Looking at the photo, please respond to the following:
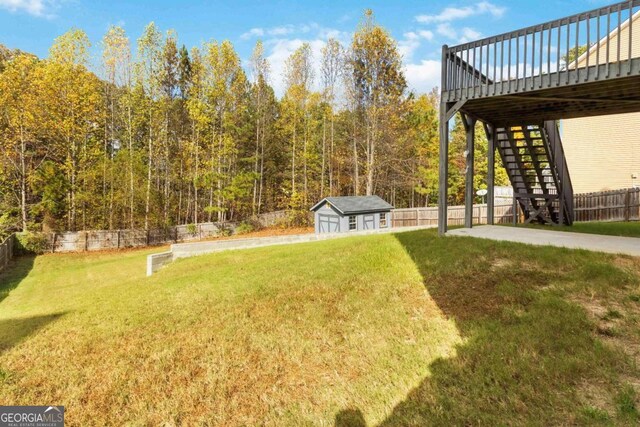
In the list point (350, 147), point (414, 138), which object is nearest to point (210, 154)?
point (350, 147)

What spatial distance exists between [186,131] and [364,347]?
27.9 meters

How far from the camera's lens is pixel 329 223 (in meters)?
23.3

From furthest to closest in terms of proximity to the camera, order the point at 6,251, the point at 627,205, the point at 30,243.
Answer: the point at 30,243 → the point at 6,251 → the point at 627,205

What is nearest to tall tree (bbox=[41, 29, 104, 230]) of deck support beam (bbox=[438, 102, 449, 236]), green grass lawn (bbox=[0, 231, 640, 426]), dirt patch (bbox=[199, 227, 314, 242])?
dirt patch (bbox=[199, 227, 314, 242])

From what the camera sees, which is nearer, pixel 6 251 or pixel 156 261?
pixel 156 261

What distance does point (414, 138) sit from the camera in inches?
1188

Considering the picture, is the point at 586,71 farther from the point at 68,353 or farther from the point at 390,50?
the point at 390,50

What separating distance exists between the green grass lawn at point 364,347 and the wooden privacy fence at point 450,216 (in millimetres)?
14727

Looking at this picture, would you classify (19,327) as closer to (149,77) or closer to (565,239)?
(565,239)

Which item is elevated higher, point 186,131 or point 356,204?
point 186,131

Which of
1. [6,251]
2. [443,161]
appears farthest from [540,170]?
[6,251]

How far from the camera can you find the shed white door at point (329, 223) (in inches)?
893

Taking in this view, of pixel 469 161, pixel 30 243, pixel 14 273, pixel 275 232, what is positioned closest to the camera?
pixel 469 161

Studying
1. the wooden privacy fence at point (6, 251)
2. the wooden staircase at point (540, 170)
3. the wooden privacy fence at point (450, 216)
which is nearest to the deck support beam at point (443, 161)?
the wooden staircase at point (540, 170)
